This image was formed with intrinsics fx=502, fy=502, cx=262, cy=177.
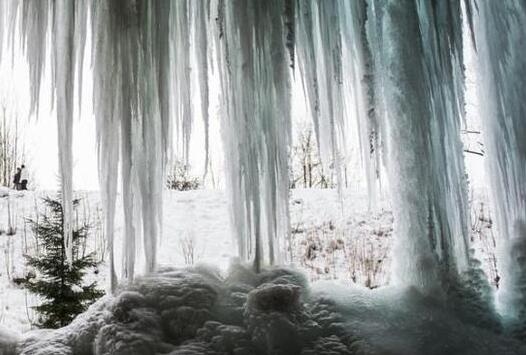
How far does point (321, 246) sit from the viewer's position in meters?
4.80

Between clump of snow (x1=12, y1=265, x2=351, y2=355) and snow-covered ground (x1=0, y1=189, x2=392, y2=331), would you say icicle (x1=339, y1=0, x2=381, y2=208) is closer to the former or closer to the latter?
clump of snow (x1=12, y1=265, x2=351, y2=355)

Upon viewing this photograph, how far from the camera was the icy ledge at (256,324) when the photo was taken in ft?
5.36

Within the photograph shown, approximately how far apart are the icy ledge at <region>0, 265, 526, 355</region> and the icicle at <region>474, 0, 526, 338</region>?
38cm

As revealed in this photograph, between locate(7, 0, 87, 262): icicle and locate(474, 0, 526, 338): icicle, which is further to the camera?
locate(474, 0, 526, 338): icicle

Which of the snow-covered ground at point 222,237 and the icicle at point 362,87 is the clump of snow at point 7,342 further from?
the snow-covered ground at point 222,237

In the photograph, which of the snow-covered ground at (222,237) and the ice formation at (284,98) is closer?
the ice formation at (284,98)

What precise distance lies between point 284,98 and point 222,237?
3175 millimetres

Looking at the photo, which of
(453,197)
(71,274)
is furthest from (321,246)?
(453,197)

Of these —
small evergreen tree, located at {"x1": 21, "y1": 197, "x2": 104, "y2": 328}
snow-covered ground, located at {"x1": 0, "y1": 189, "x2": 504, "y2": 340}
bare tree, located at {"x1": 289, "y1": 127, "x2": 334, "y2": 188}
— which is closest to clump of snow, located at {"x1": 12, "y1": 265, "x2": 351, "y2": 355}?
small evergreen tree, located at {"x1": 21, "y1": 197, "x2": 104, "y2": 328}

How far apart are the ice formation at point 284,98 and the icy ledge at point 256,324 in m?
0.13

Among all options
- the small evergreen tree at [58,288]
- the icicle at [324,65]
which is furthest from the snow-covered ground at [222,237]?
the icicle at [324,65]

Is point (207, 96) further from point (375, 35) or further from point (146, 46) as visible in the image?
point (375, 35)

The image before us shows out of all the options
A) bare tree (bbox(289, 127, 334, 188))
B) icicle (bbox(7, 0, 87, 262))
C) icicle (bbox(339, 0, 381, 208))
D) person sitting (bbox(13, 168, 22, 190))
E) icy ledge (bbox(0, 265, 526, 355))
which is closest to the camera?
icy ledge (bbox(0, 265, 526, 355))

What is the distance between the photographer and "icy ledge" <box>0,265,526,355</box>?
163 cm
